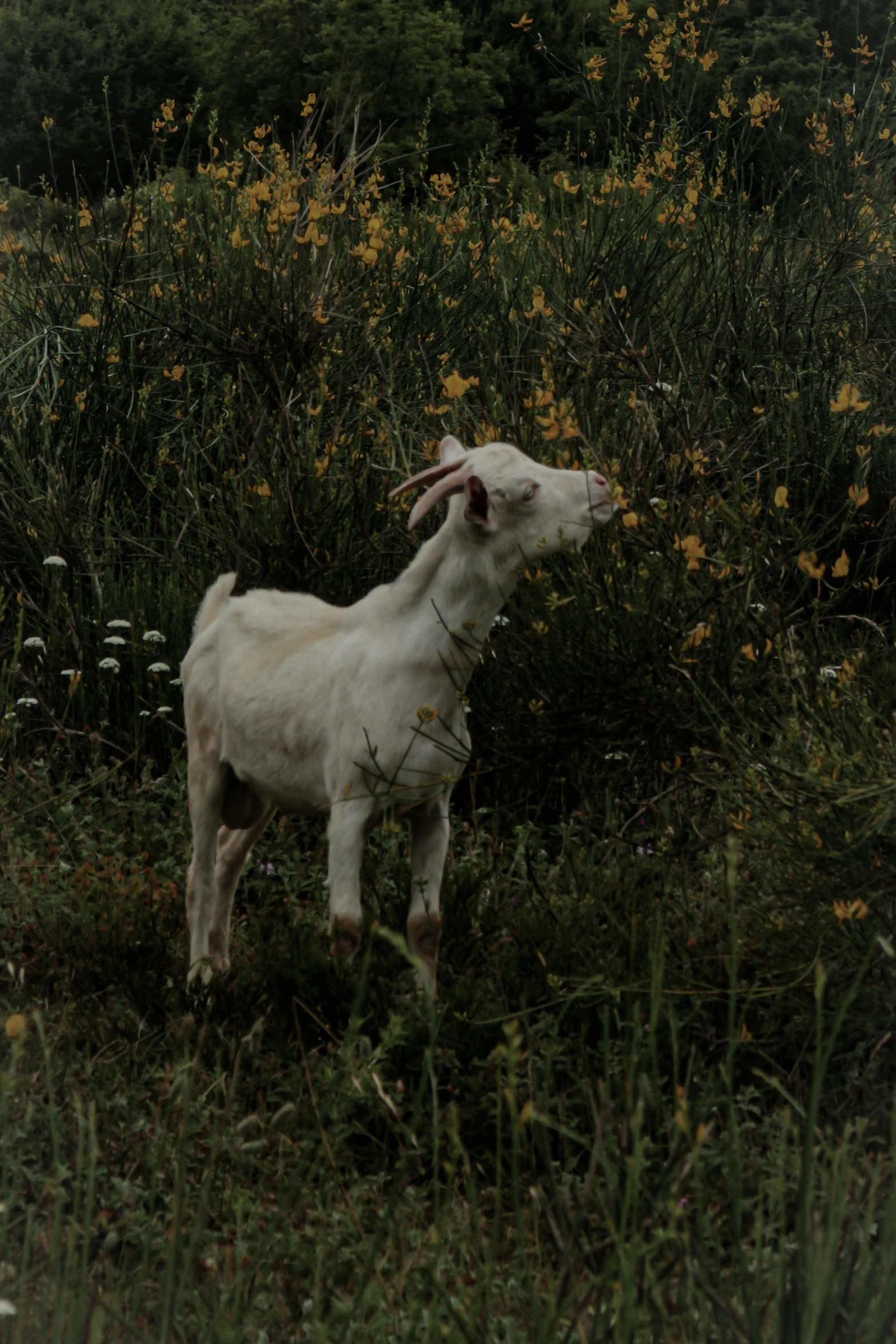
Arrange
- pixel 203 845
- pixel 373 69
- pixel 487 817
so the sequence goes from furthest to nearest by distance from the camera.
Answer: pixel 373 69
pixel 487 817
pixel 203 845

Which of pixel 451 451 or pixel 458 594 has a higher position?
pixel 451 451

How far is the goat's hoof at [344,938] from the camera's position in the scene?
338 cm

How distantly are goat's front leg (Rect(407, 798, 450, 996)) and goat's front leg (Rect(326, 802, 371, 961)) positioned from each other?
6.8 inches

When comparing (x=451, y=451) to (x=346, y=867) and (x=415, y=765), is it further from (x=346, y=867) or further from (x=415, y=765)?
(x=346, y=867)

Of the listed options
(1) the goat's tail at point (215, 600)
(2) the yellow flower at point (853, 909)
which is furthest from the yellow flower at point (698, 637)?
(1) the goat's tail at point (215, 600)

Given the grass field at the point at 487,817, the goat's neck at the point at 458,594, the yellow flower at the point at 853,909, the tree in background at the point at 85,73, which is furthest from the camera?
the tree in background at the point at 85,73

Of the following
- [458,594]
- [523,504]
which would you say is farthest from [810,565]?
[458,594]

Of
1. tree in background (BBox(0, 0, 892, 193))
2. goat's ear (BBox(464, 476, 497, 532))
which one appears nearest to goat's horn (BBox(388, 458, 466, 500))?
goat's ear (BBox(464, 476, 497, 532))

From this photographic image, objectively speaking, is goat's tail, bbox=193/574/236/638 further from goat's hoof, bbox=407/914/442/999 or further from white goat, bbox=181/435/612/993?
goat's hoof, bbox=407/914/442/999

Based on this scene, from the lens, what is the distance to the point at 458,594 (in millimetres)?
3307

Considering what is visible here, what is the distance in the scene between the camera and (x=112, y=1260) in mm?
2773

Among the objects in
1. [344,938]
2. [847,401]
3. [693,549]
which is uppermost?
[847,401]

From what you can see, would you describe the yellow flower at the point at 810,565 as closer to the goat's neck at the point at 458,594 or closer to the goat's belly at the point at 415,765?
the goat's neck at the point at 458,594

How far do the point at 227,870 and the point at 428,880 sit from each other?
77 centimetres
